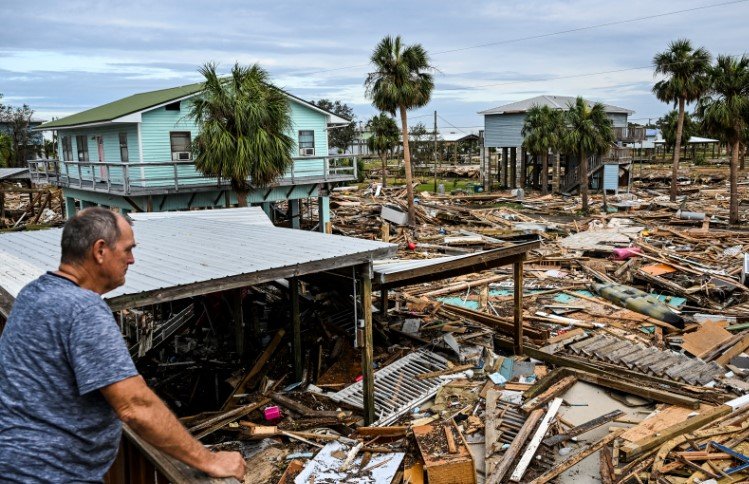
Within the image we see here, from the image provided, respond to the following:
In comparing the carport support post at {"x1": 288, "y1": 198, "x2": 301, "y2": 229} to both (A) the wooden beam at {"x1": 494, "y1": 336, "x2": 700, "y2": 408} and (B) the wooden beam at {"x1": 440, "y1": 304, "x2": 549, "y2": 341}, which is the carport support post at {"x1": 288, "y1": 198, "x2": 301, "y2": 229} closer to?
(B) the wooden beam at {"x1": 440, "y1": 304, "x2": 549, "y2": 341}

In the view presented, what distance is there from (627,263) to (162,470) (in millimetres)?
21064

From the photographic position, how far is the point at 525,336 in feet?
47.8

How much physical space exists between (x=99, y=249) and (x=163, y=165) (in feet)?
74.4

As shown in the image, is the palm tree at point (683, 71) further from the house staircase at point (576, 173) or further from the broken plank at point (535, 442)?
the broken plank at point (535, 442)

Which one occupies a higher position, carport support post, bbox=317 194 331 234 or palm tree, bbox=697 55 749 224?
palm tree, bbox=697 55 749 224

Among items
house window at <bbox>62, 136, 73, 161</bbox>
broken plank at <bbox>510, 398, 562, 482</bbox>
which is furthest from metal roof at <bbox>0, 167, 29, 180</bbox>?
broken plank at <bbox>510, 398, 562, 482</bbox>

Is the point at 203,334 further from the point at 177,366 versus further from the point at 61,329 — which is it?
the point at 61,329

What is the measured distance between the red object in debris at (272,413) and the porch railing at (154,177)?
13.3 m

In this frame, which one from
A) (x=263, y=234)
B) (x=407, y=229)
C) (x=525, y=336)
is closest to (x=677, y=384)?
(x=525, y=336)

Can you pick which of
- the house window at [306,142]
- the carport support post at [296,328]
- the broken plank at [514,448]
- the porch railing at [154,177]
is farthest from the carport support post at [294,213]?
the broken plank at [514,448]

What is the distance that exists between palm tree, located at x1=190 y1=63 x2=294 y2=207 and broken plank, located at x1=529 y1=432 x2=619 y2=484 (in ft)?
51.1

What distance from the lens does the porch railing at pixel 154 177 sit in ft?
75.5

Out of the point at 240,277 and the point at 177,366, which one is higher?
the point at 240,277

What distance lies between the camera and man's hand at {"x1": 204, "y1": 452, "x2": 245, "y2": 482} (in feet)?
8.74
